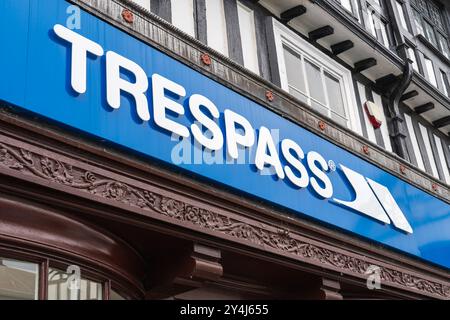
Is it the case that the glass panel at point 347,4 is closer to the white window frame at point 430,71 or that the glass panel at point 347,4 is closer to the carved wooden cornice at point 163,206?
the white window frame at point 430,71

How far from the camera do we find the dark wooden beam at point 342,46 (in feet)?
31.4

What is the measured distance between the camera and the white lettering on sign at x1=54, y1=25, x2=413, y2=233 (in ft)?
16.5

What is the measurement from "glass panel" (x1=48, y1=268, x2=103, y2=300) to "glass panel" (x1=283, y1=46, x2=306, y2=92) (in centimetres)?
458

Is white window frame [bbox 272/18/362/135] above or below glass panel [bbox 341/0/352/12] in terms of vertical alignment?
below

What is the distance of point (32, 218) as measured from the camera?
170 inches

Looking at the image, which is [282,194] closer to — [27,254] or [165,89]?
[165,89]

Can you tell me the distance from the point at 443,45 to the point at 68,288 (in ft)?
44.3

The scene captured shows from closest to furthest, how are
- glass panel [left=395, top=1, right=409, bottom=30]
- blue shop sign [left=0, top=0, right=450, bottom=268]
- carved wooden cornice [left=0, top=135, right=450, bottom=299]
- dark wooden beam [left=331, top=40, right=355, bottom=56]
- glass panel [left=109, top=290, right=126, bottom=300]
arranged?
carved wooden cornice [left=0, top=135, right=450, bottom=299]
blue shop sign [left=0, top=0, right=450, bottom=268]
glass panel [left=109, top=290, right=126, bottom=300]
dark wooden beam [left=331, top=40, right=355, bottom=56]
glass panel [left=395, top=1, right=409, bottom=30]

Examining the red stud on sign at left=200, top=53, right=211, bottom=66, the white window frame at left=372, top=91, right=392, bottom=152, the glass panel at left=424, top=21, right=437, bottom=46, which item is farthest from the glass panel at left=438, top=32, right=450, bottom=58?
the red stud on sign at left=200, top=53, right=211, bottom=66

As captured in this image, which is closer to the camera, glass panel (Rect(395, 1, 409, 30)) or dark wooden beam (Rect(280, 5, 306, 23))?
dark wooden beam (Rect(280, 5, 306, 23))

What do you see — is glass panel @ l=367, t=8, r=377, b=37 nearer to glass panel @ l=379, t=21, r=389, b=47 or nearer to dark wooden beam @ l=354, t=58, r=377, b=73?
glass panel @ l=379, t=21, r=389, b=47

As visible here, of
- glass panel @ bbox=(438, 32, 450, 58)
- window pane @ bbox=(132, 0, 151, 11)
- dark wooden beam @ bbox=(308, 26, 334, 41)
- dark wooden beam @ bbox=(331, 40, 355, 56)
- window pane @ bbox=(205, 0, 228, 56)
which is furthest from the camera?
glass panel @ bbox=(438, 32, 450, 58)

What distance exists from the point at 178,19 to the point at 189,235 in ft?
9.74

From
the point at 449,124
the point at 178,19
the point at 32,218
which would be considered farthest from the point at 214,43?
the point at 449,124
